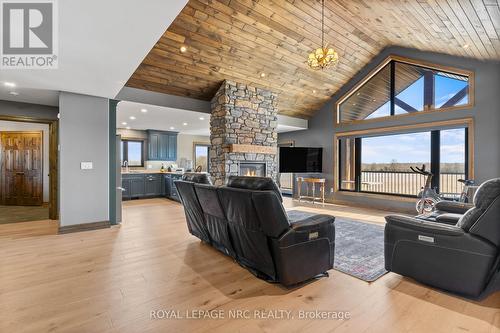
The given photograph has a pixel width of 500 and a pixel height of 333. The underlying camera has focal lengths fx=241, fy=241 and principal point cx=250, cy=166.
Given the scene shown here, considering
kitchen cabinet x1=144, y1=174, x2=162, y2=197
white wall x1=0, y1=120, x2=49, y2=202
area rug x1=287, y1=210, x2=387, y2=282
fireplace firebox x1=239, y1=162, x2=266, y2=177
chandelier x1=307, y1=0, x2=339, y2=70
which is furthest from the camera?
kitchen cabinet x1=144, y1=174, x2=162, y2=197

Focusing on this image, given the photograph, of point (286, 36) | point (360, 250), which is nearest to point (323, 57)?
point (286, 36)

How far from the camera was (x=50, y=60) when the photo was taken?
2.84m

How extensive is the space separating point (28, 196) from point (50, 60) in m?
5.79

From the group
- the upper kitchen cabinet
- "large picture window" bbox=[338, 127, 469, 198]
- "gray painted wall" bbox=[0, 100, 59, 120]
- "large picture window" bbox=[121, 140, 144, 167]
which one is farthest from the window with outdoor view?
"large picture window" bbox=[338, 127, 469, 198]

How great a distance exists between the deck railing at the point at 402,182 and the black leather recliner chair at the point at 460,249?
4.18m

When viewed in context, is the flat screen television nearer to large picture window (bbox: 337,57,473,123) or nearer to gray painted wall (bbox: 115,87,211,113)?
large picture window (bbox: 337,57,473,123)

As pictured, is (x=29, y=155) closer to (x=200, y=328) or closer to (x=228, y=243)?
(x=228, y=243)

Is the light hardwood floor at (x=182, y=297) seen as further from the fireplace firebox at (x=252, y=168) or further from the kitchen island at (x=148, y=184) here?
the kitchen island at (x=148, y=184)

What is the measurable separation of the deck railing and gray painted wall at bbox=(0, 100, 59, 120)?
7910 millimetres

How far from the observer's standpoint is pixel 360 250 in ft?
10.6
